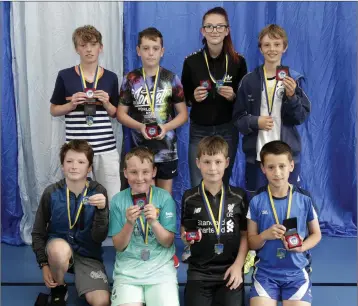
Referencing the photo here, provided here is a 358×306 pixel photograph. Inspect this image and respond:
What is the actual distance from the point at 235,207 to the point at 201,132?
914 mm

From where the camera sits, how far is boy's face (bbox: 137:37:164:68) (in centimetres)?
399

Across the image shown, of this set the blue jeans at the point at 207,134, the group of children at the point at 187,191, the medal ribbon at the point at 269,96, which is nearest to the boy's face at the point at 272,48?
the group of children at the point at 187,191

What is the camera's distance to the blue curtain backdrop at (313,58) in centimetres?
491

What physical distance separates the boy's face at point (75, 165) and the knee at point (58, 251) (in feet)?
1.47

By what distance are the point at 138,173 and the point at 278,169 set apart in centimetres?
92

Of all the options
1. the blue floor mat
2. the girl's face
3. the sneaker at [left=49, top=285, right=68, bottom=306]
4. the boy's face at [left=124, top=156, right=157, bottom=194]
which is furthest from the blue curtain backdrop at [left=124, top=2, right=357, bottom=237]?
the sneaker at [left=49, top=285, right=68, bottom=306]

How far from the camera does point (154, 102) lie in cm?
407

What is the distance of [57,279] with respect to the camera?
11.9 feet

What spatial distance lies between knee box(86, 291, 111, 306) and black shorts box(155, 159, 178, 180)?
3.49ft

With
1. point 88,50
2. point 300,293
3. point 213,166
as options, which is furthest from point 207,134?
point 300,293

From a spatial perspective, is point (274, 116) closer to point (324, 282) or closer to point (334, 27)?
point (324, 282)

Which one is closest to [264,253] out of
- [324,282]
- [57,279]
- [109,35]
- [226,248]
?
[226,248]

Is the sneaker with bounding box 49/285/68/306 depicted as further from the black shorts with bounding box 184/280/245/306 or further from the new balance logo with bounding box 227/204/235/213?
the new balance logo with bounding box 227/204/235/213

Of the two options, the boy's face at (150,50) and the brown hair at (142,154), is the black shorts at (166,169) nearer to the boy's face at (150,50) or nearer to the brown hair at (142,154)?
the brown hair at (142,154)
